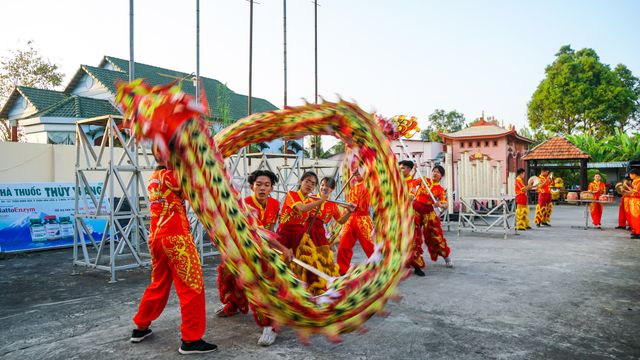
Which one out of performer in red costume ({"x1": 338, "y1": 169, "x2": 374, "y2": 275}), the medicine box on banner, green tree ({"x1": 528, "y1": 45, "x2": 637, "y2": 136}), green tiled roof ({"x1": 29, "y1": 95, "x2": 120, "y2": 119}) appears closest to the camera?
performer in red costume ({"x1": 338, "y1": 169, "x2": 374, "y2": 275})

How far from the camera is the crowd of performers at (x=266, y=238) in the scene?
11.4 ft

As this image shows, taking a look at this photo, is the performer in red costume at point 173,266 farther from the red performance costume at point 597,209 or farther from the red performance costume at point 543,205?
the red performance costume at point 597,209

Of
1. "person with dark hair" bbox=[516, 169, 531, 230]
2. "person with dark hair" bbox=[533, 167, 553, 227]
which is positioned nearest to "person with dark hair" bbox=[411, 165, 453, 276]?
"person with dark hair" bbox=[516, 169, 531, 230]

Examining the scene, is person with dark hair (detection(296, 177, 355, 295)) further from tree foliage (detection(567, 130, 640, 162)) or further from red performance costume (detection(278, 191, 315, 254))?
tree foliage (detection(567, 130, 640, 162))

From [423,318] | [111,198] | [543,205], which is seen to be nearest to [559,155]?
[543,205]

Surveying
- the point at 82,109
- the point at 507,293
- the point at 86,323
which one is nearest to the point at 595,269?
the point at 507,293

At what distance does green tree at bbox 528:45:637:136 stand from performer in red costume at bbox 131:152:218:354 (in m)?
32.2

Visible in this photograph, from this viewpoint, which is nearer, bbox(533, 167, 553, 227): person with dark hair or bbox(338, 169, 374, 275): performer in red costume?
bbox(338, 169, 374, 275): performer in red costume

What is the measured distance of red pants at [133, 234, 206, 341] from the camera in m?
3.43

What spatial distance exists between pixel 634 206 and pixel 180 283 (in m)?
10.9

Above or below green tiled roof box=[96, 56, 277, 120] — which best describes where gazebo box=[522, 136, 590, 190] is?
below

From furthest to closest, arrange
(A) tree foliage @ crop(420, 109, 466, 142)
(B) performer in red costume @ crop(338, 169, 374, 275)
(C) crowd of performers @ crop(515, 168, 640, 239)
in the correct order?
(A) tree foliage @ crop(420, 109, 466, 142) < (C) crowd of performers @ crop(515, 168, 640, 239) < (B) performer in red costume @ crop(338, 169, 374, 275)

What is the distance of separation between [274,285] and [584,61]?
33944 millimetres

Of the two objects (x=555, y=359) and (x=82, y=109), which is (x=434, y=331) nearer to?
(x=555, y=359)
